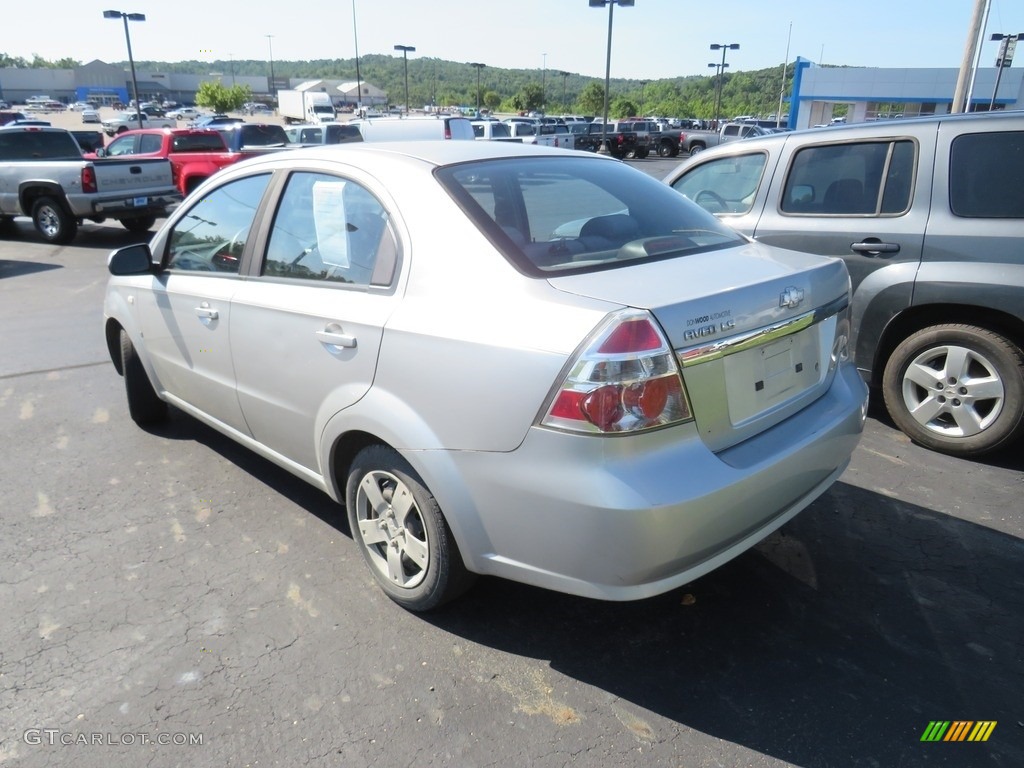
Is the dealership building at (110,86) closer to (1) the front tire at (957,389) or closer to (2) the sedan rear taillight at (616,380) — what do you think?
(1) the front tire at (957,389)

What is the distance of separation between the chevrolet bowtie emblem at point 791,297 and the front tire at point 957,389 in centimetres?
212

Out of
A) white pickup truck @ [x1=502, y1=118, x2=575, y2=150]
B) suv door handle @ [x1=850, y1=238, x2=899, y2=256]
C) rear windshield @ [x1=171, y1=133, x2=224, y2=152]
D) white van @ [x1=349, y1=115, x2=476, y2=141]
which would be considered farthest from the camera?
white pickup truck @ [x1=502, y1=118, x2=575, y2=150]

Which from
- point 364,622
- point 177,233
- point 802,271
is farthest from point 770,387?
point 177,233

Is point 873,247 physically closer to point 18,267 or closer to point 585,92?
point 18,267

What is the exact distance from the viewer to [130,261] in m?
3.97

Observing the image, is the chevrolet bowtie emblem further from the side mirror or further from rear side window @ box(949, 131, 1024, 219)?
the side mirror

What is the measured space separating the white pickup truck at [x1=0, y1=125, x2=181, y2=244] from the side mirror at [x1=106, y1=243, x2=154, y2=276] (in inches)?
375

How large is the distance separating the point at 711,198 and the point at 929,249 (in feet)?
5.51

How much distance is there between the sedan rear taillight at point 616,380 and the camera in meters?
2.17

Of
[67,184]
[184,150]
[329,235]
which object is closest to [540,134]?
[184,150]

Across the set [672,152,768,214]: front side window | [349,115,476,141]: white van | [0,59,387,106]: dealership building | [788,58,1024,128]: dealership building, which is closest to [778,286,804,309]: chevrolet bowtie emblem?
[672,152,768,214]: front side window

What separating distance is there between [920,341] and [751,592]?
218cm

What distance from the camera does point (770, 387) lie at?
102 inches

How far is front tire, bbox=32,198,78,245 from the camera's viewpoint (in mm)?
12523
